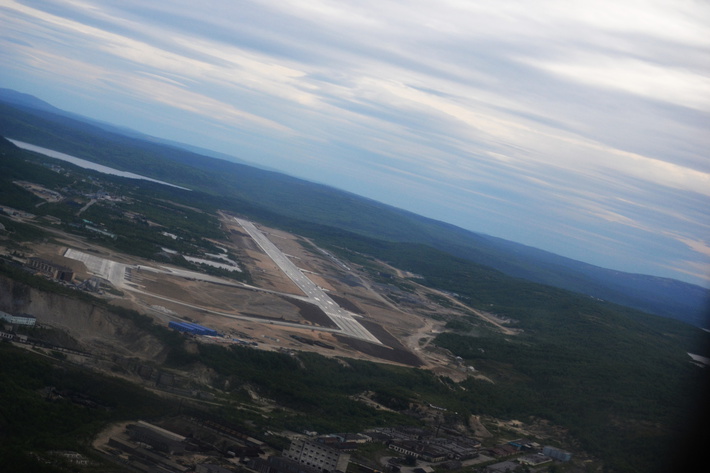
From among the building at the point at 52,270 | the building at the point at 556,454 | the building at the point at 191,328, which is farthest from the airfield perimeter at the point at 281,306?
the building at the point at 556,454

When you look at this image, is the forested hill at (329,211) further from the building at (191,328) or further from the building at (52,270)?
the building at (191,328)

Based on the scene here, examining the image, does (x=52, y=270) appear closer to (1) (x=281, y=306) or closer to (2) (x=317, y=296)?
(1) (x=281, y=306)

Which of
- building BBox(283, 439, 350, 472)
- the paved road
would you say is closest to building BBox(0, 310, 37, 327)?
building BBox(283, 439, 350, 472)

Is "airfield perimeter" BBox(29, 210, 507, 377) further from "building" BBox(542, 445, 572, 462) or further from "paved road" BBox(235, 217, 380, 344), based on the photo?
"building" BBox(542, 445, 572, 462)

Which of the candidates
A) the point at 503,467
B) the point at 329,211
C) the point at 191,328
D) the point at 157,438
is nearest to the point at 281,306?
the point at 191,328

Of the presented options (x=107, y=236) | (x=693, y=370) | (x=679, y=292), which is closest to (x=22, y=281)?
(x=107, y=236)
